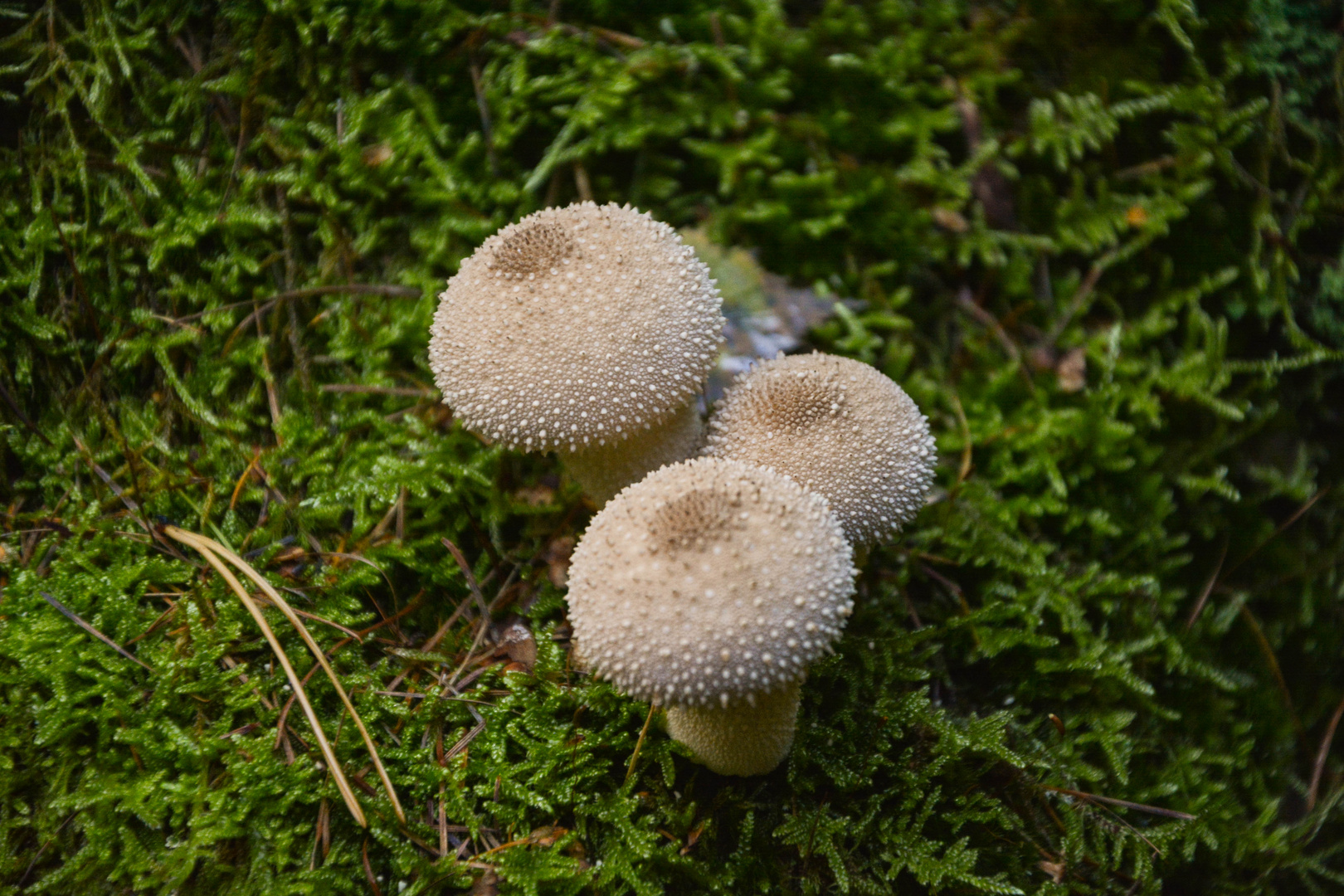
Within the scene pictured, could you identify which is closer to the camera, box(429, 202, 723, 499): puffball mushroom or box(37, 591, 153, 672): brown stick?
box(429, 202, 723, 499): puffball mushroom

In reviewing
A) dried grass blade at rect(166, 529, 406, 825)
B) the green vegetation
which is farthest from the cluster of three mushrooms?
dried grass blade at rect(166, 529, 406, 825)

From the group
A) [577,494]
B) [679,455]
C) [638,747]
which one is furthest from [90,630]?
[679,455]

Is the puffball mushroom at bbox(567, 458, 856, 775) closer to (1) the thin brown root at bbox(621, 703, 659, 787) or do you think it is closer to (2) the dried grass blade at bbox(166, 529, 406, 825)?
(1) the thin brown root at bbox(621, 703, 659, 787)

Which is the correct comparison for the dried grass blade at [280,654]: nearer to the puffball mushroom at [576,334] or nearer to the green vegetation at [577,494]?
the green vegetation at [577,494]

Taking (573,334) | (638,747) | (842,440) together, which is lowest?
(638,747)

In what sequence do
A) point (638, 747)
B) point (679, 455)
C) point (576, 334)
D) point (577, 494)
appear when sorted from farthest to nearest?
point (577, 494), point (679, 455), point (638, 747), point (576, 334)

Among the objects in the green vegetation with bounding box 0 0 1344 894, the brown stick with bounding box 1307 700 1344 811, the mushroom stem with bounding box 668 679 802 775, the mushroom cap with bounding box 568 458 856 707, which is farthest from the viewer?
the brown stick with bounding box 1307 700 1344 811

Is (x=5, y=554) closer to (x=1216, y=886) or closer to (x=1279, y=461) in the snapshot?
(x=1216, y=886)

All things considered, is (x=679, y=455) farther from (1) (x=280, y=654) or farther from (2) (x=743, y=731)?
(1) (x=280, y=654)
